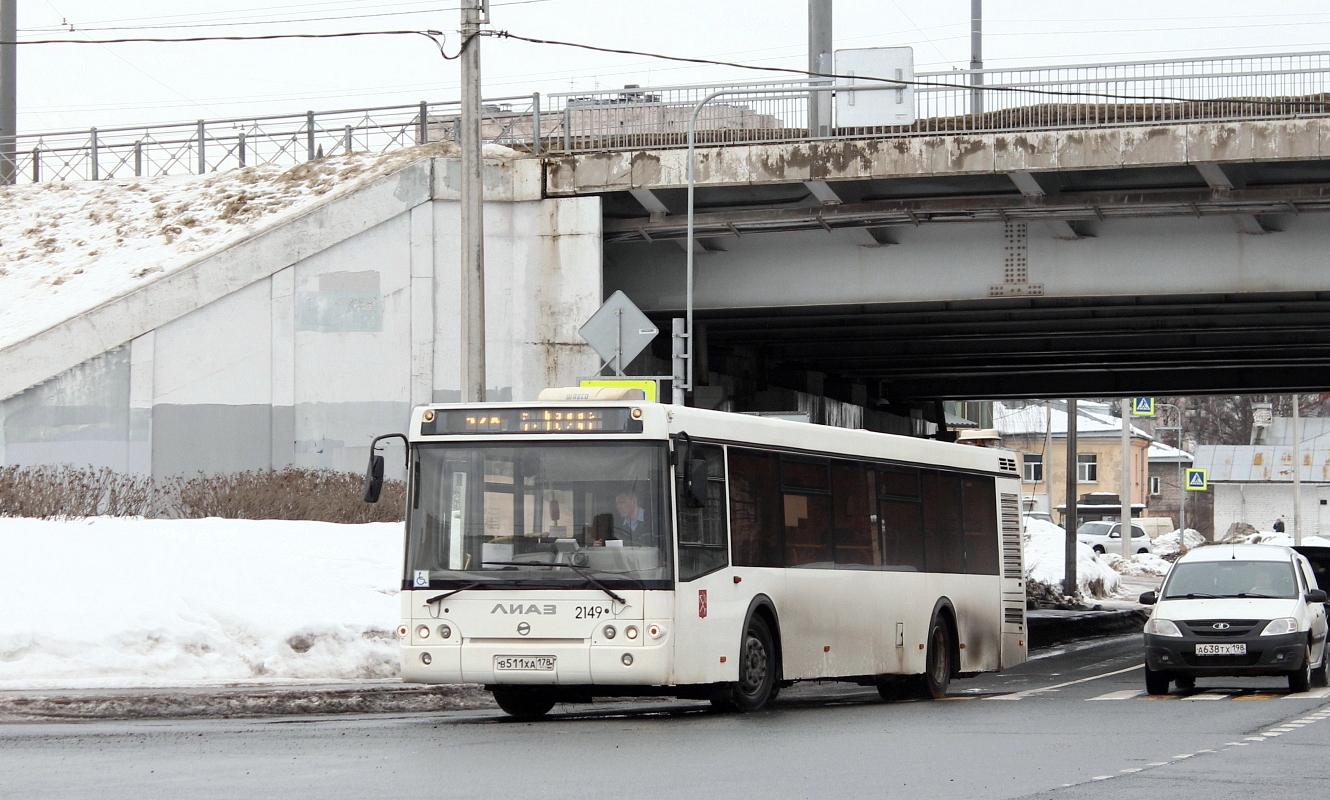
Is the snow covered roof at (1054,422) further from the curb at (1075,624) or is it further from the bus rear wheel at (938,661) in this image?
the bus rear wheel at (938,661)

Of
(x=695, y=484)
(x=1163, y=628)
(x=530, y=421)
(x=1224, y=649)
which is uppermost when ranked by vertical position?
(x=530, y=421)

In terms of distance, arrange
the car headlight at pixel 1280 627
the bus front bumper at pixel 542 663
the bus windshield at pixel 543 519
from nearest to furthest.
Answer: the bus front bumper at pixel 542 663 → the bus windshield at pixel 543 519 → the car headlight at pixel 1280 627

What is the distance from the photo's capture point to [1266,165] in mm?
23453

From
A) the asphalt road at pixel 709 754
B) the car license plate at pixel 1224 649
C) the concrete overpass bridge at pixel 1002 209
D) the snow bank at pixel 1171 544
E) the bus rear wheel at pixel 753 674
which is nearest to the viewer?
the asphalt road at pixel 709 754

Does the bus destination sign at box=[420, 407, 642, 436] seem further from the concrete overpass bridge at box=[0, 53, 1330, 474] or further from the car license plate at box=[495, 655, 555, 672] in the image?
the concrete overpass bridge at box=[0, 53, 1330, 474]

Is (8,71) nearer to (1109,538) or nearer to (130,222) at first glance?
(130,222)

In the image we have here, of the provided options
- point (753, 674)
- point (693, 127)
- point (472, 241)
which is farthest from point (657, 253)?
point (753, 674)

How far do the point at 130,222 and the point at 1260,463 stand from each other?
7158cm

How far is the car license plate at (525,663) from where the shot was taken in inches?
494

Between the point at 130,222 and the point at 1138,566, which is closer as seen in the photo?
the point at 130,222

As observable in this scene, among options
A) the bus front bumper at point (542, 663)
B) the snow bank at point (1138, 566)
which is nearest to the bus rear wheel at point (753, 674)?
the bus front bumper at point (542, 663)

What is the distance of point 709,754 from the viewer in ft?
33.6

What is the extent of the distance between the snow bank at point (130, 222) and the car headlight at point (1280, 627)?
1506 cm

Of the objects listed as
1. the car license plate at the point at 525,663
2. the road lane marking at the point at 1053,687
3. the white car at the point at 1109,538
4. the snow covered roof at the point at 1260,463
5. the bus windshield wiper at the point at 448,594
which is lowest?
the road lane marking at the point at 1053,687
